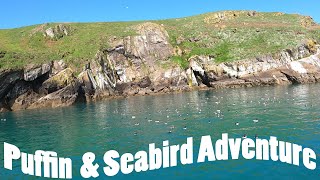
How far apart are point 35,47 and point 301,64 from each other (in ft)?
299

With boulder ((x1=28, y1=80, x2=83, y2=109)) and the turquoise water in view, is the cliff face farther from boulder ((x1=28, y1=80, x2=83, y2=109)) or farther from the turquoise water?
the turquoise water

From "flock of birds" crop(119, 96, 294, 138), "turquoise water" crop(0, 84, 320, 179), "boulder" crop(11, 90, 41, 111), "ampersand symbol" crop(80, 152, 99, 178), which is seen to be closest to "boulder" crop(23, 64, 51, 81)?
"boulder" crop(11, 90, 41, 111)

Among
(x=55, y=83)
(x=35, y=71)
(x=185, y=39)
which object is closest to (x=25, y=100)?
(x=35, y=71)

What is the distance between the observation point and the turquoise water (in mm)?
30417

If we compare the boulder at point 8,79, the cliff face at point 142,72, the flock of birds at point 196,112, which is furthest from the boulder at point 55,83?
the flock of birds at point 196,112

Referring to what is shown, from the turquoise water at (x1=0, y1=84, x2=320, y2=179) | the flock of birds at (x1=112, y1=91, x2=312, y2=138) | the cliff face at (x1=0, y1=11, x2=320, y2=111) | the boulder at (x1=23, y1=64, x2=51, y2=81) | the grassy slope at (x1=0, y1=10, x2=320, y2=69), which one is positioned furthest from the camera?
the grassy slope at (x1=0, y1=10, x2=320, y2=69)

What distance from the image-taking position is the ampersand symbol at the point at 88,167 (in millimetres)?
31947

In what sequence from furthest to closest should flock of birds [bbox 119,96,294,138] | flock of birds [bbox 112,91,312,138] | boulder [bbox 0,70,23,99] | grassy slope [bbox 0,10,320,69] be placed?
1. grassy slope [bbox 0,10,320,69]
2. boulder [bbox 0,70,23,99]
3. flock of birds [bbox 112,91,312,138]
4. flock of birds [bbox 119,96,294,138]

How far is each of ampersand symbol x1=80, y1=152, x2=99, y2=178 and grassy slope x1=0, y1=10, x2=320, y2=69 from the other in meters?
80.3

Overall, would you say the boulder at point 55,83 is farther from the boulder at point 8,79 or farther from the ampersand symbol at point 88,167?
the ampersand symbol at point 88,167

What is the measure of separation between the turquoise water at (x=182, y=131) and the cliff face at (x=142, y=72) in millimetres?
35890

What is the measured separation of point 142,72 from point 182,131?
7993 cm

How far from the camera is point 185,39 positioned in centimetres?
Answer: 14262

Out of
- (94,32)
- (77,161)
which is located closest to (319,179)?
(77,161)
